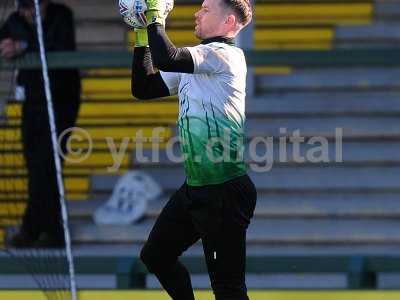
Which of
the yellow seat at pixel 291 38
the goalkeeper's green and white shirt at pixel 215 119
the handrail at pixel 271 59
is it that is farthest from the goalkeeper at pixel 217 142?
the yellow seat at pixel 291 38

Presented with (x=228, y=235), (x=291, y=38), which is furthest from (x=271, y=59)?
(x=291, y=38)

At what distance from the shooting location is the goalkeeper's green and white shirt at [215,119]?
17.5ft

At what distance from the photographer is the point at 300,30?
9953 millimetres

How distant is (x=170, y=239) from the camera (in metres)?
5.57

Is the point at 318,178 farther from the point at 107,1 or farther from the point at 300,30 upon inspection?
the point at 107,1

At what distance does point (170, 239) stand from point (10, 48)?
2.39 meters

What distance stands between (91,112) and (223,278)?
4.44m

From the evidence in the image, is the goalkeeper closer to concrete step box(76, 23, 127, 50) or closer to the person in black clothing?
the person in black clothing

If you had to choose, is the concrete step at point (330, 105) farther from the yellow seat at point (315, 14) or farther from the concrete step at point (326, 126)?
the yellow seat at point (315, 14)

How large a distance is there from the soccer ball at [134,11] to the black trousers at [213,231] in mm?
726

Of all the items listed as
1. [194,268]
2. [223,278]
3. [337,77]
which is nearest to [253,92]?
[337,77]

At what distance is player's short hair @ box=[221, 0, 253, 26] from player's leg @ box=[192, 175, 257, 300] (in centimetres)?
65

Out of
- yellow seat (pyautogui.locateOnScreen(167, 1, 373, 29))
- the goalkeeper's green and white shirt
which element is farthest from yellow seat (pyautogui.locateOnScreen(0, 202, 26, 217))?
the goalkeeper's green and white shirt

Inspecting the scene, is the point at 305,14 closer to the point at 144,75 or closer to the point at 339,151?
the point at 339,151
